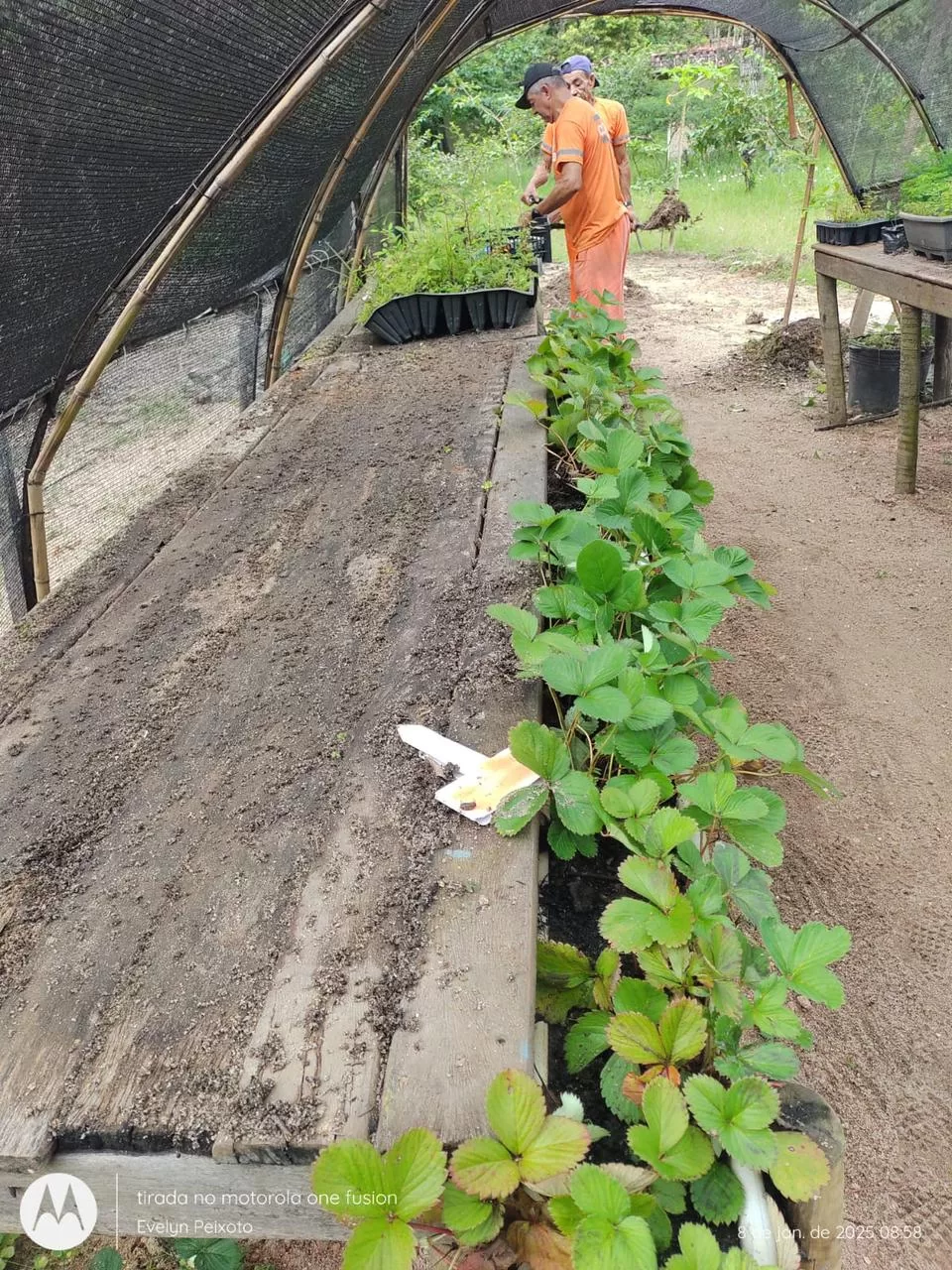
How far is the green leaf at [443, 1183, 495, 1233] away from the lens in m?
0.67

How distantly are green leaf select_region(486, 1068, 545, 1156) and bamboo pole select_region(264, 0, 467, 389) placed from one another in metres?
4.29

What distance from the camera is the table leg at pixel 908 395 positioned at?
3830mm

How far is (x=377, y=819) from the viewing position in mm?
1081

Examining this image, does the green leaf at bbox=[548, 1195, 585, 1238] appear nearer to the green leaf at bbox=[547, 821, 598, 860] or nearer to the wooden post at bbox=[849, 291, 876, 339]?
the green leaf at bbox=[547, 821, 598, 860]

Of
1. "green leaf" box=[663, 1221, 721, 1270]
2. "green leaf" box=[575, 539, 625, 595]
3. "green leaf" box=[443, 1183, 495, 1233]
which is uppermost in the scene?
"green leaf" box=[575, 539, 625, 595]

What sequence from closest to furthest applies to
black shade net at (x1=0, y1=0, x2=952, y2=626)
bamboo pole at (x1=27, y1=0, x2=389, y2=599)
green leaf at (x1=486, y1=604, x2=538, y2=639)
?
green leaf at (x1=486, y1=604, x2=538, y2=639) < black shade net at (x1=0, y1=0, x2=952, y2=626) < bamboo pole at (x1=27, y1=0, x2=389, y2=599)

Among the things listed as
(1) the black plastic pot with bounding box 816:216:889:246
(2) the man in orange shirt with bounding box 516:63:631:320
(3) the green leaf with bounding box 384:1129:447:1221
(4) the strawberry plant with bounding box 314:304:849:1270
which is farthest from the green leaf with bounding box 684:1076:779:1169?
(1) the black plastic pot with bounding box 816:216:889:246

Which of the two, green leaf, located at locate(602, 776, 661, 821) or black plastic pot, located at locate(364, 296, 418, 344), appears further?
black plastic pot, located at locate(364, 296, 418, 344)

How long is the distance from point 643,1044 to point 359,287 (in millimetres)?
5405

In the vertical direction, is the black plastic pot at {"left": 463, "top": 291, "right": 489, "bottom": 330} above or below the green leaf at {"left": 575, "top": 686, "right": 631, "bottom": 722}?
above

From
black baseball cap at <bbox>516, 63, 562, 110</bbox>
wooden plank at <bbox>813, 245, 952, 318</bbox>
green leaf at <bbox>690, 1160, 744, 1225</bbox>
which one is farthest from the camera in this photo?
black baseball cap at <bbox>516, 63, 562, 110</bbox>

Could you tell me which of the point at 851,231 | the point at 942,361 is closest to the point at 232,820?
the point at 851,231

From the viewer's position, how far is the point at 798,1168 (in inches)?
27.3

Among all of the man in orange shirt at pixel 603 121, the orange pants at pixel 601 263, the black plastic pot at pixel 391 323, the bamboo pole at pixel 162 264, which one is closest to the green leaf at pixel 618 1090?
the bamboo pole at pixel 162 264
